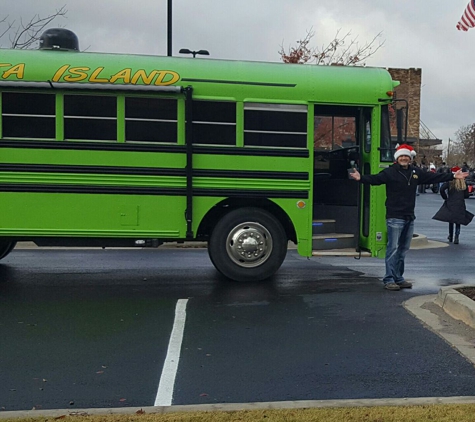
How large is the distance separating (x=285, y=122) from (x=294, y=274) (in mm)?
2392

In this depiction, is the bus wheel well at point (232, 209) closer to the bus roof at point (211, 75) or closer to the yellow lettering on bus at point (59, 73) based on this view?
the bus roof at point (211, 75)

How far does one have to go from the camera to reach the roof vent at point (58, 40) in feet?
28.2

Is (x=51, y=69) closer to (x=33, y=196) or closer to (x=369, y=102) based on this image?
(x=33, y=196)

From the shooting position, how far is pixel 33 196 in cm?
822

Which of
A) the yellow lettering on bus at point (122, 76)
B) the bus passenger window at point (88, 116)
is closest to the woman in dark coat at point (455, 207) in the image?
the yellow lettering on bus at point (122, 76)

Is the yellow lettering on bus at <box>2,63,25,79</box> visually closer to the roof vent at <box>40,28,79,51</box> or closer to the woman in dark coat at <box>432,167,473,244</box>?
the roof vent at <box>40,28,79,51</box>

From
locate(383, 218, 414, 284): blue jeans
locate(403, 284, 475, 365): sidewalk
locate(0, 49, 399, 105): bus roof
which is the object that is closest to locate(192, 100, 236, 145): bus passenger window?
locate(0, 49, 399, 105): bus roof

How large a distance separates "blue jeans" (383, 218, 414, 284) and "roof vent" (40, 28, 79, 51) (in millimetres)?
4748

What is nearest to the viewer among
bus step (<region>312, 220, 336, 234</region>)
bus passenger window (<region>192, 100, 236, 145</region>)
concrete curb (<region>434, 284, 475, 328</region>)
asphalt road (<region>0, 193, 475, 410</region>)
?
asphalt road (<region>0, 193, 475, 410</region>)

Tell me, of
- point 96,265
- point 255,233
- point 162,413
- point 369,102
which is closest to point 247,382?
point 162,413

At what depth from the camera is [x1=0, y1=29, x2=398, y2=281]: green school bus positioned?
816 centimetres

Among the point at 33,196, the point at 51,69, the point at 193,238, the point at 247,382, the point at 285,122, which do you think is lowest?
the point at 247,382

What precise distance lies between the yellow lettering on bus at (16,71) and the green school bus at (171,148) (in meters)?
0.01

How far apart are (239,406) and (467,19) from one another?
Result: 28.0ft
